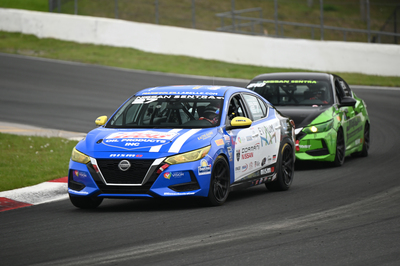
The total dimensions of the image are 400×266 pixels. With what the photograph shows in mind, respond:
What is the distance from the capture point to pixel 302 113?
40.6ft

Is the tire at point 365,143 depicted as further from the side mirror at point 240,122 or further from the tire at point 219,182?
the tire at point 219,182

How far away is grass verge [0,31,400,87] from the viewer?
26500 millimetres

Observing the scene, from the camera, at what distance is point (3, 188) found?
969 centimetres

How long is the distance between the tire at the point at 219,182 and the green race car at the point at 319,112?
367 cm

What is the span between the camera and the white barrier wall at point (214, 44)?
89.0 feet

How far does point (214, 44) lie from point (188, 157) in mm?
21172

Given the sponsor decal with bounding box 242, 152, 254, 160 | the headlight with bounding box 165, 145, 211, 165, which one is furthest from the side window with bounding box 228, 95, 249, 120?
the headlight with bounding box 165, 145, 211, 165

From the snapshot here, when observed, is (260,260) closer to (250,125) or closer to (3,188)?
(250,125)

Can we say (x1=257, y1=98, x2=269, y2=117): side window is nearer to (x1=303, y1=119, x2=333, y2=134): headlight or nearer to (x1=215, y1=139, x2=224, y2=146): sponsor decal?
(x1=215, y1=139, x2=224, y2=146): sponsor decal

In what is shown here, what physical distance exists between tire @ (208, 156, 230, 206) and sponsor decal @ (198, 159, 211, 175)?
101 millimetres

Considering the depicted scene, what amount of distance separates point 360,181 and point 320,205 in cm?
228

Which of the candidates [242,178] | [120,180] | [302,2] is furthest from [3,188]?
[302,2]

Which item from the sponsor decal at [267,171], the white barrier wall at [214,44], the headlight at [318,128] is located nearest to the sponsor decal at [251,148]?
the sponsor decal at [267,171]

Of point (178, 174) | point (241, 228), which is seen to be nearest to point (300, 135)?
point (178, 174)
